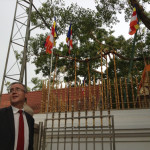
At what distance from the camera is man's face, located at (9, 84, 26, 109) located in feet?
6.66

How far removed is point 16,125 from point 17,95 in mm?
365

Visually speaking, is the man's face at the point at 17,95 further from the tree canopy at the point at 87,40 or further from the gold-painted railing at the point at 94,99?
the tree canopy at the point at 87,40

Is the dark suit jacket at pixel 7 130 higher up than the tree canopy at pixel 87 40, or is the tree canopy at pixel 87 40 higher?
the tree canopy at pixel 87 40

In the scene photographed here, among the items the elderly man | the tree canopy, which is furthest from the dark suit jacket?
the tree canopy

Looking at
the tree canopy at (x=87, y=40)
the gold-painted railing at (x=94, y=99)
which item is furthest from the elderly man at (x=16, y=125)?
the tree canopy at (x=87, y=40)

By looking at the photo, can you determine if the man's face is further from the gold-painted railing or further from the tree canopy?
the tree canopy

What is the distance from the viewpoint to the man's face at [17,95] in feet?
6.66

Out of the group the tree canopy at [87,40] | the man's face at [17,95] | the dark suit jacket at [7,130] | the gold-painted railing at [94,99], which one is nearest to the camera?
the dark suit jacket at [7,130]

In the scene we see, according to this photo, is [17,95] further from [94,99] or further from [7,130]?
[94,99]

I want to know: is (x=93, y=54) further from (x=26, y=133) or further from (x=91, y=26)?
(x=26, y=133)

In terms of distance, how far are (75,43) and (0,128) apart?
34.3 feet

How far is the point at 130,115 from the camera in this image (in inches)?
154

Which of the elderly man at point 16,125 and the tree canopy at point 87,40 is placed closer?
the elderly man at point 16,125

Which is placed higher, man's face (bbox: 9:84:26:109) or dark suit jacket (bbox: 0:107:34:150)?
man's face (bbox: 9:84:26:109)
